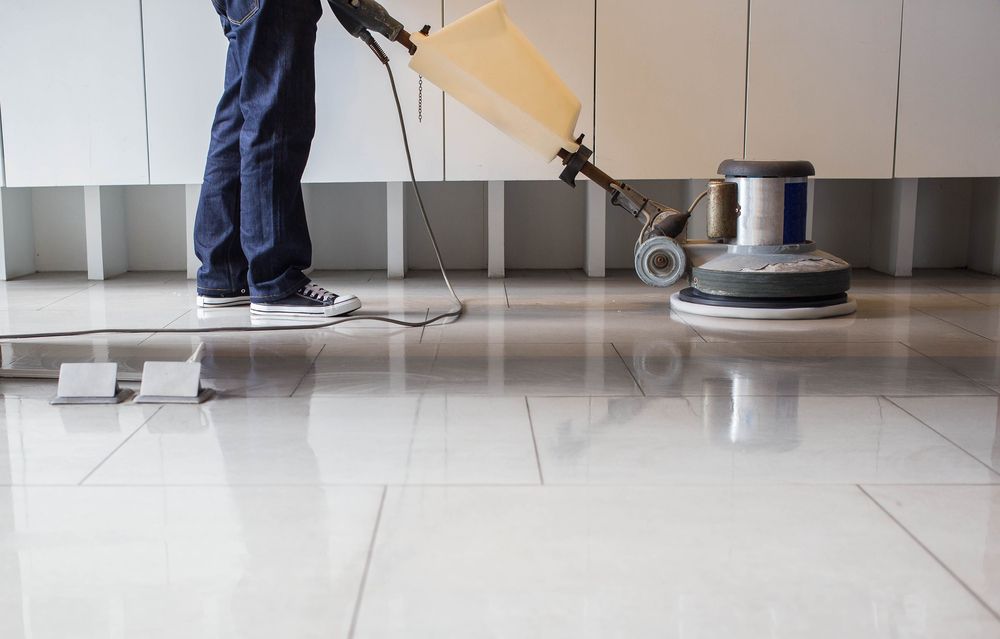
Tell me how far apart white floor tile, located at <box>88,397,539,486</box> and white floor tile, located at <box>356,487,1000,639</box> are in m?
0.11

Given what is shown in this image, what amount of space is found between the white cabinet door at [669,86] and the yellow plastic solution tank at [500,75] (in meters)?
0.72

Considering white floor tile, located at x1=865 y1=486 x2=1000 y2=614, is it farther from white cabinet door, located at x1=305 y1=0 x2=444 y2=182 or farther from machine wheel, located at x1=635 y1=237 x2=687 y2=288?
white cabinet door, located at x1=305 y1=0 x2=444 y2=182

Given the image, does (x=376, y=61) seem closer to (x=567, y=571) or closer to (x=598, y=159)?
(x=598, y=159)

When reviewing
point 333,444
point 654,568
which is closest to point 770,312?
point 333,444

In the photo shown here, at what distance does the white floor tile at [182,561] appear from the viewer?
2.98ft

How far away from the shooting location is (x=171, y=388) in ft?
5.50

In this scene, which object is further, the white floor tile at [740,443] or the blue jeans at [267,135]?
the blue jeans at [267,135]

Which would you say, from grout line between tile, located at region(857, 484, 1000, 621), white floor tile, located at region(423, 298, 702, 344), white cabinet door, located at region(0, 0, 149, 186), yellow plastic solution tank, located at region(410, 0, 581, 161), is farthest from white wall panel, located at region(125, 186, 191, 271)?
grout line between tile, located at region(857, 484, 1000, 621)

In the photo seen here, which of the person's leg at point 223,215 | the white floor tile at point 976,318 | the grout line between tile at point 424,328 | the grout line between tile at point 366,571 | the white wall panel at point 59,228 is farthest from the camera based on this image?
the white wall panel at point 59,228

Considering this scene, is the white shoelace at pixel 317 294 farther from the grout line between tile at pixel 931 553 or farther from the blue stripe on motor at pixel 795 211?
the grout line between tile at pixel 931 553

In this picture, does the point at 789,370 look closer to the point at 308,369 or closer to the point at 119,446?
the point at 308,369

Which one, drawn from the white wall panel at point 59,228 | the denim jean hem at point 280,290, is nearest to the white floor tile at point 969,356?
the denim jean hem at point 280,290

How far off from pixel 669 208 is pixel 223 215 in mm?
1117

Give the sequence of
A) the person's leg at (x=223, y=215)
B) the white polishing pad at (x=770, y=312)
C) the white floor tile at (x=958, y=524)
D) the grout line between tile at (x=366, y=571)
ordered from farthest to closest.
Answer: the person's leg at (x=223, y=215) < the white polishing pad at (x=770, y=312) < the white floor tile at (x=958, y=524) < the grout line between tile at (x=366, y=571)
